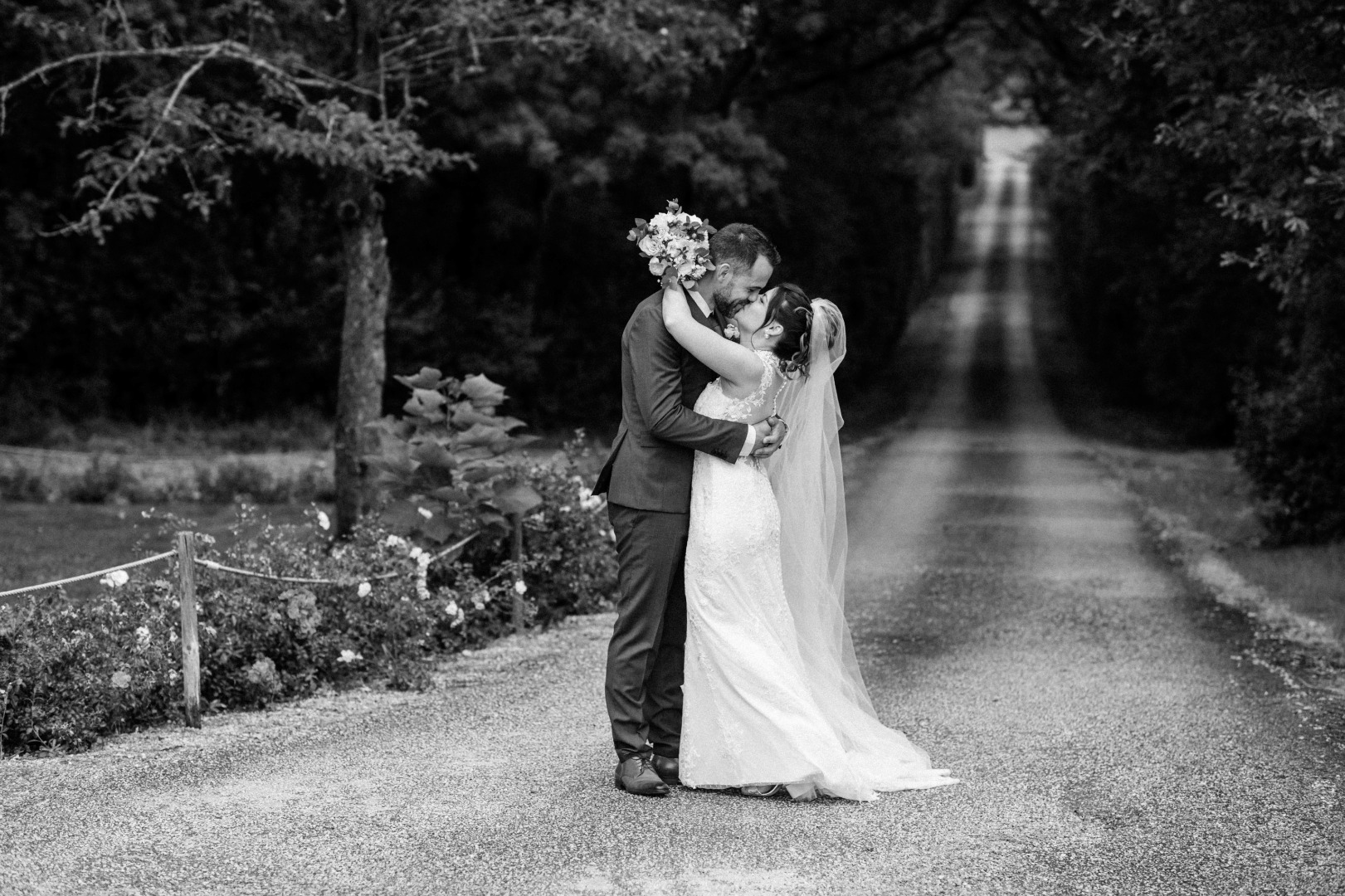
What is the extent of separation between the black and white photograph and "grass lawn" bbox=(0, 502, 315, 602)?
0.41ft

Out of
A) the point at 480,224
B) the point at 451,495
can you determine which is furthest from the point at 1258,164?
the point at 480,224

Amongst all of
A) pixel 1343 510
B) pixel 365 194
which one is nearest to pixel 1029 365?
pixel 1343 510

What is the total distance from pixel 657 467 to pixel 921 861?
70.9 inches

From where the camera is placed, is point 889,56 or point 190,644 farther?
point 889,56

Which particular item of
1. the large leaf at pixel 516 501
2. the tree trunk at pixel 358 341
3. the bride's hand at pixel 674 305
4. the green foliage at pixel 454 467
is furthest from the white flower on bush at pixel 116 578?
the tree trunk at pixel 358 341

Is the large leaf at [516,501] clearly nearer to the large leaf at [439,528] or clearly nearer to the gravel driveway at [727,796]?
the large leaf at [439,528]

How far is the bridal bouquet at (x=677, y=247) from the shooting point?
583 centimetres

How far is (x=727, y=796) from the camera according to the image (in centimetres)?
589

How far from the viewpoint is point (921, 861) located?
199 inches

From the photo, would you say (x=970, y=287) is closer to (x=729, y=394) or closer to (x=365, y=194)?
(x=365, y=194)

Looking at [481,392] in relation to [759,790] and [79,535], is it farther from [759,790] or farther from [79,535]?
[79,535]

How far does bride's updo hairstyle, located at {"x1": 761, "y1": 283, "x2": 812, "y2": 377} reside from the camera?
240 inches

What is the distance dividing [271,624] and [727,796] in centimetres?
294

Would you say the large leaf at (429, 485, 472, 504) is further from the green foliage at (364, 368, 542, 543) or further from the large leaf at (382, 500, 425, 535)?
the large leaf at (382, 500, 425, 535)
